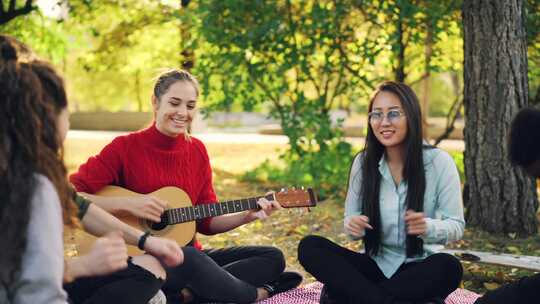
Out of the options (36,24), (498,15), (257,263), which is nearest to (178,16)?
(36,24)

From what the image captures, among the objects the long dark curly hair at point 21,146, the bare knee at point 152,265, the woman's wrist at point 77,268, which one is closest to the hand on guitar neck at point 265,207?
the bare knee at point 152,265

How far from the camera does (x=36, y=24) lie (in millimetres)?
11562

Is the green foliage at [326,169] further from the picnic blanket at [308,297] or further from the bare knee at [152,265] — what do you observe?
the bare knee at [152,265]

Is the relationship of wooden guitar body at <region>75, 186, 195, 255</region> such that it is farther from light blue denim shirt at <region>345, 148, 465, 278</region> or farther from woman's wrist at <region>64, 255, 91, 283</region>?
woman's wrist at <region>64, 255, 91, 283</region>

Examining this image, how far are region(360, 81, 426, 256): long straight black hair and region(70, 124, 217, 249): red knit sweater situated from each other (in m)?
1.10

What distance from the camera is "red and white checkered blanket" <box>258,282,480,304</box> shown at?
418 centimetres

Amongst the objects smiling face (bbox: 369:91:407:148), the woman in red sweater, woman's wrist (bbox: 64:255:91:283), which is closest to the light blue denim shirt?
smiling face (bbox: 369:91:407:148)

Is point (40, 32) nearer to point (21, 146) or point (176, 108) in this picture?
point (176, 108)

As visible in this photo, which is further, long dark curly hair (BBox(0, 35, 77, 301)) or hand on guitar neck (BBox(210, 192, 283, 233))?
hand on guitar neck (BBox(210, 192, 283, 233))

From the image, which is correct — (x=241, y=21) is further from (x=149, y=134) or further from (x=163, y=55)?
(x=163, y=55)

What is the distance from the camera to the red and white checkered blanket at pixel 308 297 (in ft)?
13.7

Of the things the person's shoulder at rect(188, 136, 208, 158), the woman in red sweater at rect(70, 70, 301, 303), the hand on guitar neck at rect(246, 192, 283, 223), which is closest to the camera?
the hand on guitar neck at rect(246, 192, 283, 223)

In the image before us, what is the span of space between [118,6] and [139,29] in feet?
2.26

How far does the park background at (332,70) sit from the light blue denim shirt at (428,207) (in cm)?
99
